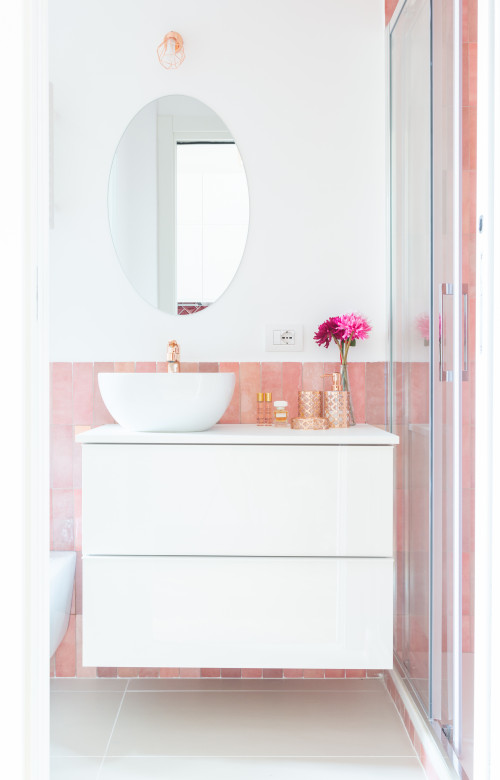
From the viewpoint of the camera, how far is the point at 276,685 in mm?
1997

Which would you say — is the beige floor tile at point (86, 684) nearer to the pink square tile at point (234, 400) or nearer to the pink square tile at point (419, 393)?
the pink square tile at point (234, 400)

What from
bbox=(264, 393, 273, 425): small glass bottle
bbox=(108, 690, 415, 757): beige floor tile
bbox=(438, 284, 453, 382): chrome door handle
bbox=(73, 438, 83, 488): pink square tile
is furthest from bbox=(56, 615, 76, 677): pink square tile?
bbox=(438, 284, 453, 382): chrome door handle

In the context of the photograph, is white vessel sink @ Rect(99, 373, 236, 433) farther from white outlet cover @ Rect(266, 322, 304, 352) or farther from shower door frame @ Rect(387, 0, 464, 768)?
shower door frame @ Rect(387, 0, 464, 768)

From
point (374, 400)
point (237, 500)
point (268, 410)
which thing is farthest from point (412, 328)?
point (237, 500)

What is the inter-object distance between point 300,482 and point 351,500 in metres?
0.14

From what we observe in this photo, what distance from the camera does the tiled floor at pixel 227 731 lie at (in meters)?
1.55

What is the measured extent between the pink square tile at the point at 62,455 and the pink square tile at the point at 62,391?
29 mm

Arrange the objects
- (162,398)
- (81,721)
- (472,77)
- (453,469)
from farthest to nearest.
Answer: (81,721) < (162,398) < (453,469) < (472,77)

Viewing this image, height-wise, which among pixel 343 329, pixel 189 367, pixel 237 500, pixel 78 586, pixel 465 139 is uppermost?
pixel 465 139

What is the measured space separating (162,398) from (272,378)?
0.51m

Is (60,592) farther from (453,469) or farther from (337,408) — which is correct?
(453,469)

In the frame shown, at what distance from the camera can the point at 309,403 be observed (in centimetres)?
191

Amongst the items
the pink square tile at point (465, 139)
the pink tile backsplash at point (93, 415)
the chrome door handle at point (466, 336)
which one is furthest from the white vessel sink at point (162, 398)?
the pink square tile at point (465, 139)
